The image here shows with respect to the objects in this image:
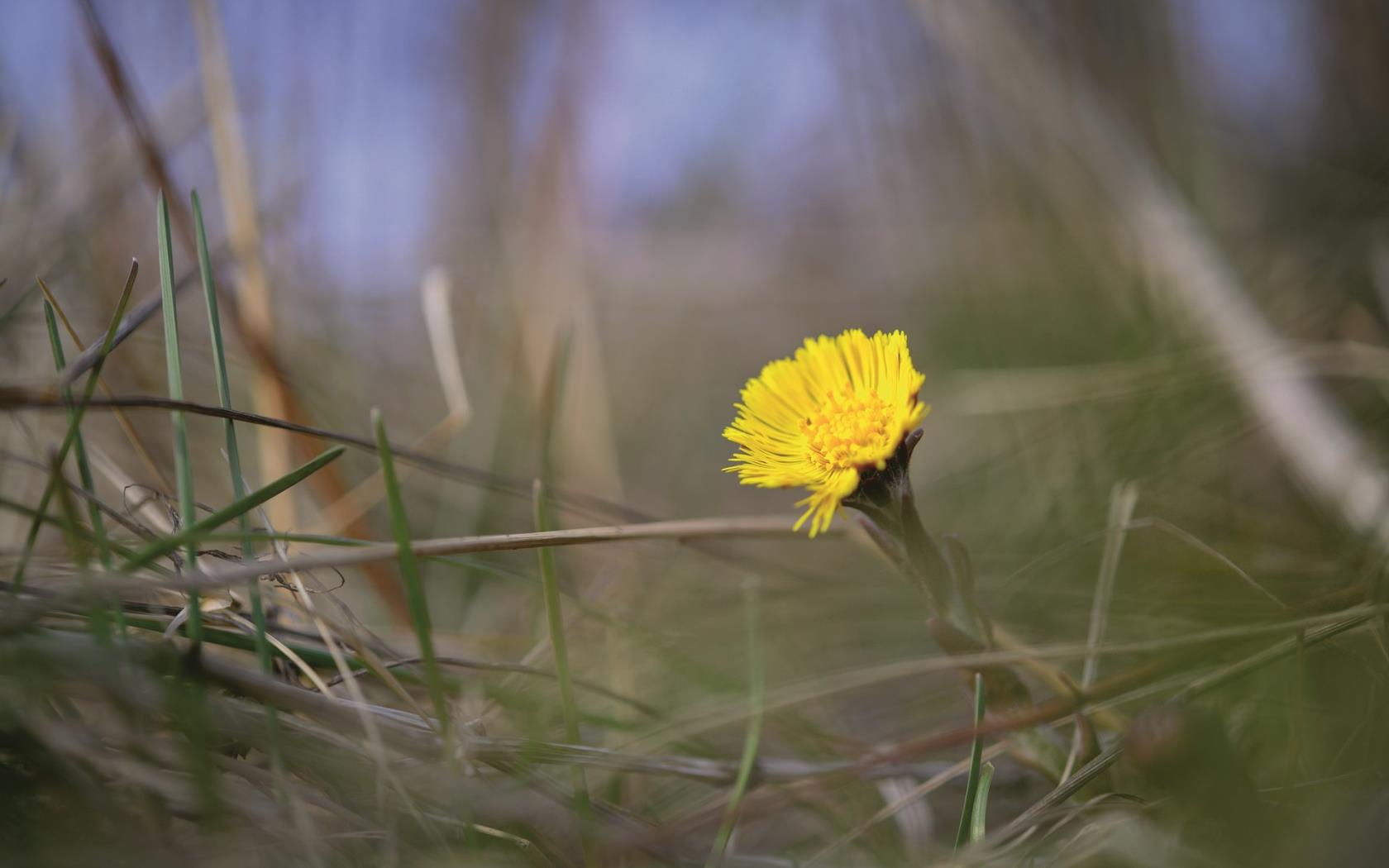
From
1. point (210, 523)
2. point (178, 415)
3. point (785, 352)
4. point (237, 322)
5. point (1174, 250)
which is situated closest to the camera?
point (210, 523)

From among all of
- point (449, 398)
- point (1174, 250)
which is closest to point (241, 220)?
point (449, 398)

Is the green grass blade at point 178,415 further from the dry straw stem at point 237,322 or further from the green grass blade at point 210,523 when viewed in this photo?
the dry straw stem at point 237,322

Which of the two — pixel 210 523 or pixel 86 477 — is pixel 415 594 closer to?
pixel 210 523

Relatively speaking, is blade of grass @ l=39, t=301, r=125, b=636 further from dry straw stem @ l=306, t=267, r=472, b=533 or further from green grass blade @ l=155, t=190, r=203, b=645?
dry straw stem @ l=306, t=267, r=472, b=533

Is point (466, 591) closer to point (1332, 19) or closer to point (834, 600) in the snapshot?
point (834, 600)

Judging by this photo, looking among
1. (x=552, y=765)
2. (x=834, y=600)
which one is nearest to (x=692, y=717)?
(x=552, y=765)

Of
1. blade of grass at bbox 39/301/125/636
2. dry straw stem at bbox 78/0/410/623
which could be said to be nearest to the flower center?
blade of grass at bbox 39/301/125/636
